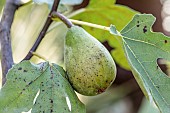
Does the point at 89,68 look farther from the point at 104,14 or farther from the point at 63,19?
the point at 104,14

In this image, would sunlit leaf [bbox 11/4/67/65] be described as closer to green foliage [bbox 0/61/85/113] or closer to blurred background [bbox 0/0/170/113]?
blurred background [bbox 0/0/170/113]

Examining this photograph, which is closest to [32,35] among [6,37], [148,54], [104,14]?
[104,14]

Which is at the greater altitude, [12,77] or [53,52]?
[12,77]

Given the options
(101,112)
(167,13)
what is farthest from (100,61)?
(167,13)

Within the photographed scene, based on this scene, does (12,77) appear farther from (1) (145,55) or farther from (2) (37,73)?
(1) (145,55)

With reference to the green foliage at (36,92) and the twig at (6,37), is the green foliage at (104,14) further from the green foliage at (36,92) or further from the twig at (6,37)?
the green foliage at (36,92)

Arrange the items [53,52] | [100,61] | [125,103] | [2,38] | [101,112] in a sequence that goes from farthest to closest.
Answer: [125,103] < [53,52] < [101,112] < [2,38] < [100,61]

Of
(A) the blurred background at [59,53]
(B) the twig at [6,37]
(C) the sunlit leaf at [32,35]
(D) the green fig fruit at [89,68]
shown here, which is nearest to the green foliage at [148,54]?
(D) the green fig fruit at [89,68]
